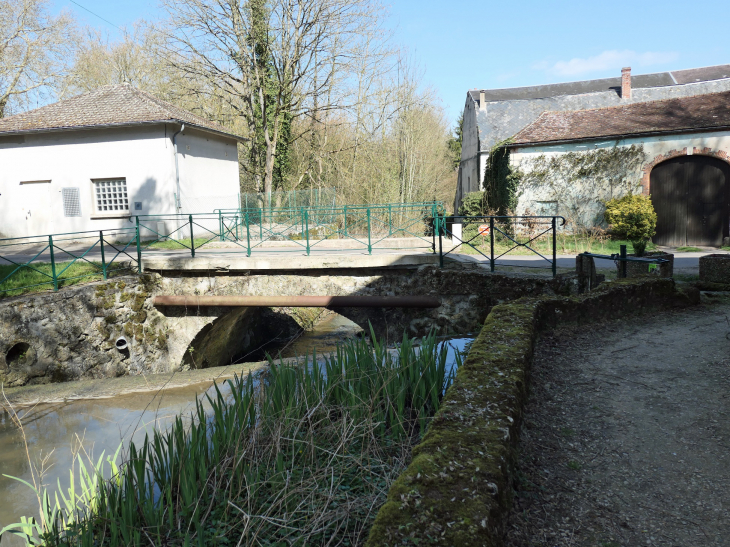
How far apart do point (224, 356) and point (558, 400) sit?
9.92 m

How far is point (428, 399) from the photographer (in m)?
4.34

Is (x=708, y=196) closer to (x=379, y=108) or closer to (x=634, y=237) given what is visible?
(x=634, y=237)

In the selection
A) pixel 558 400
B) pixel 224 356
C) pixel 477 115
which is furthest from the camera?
pixel 477 115

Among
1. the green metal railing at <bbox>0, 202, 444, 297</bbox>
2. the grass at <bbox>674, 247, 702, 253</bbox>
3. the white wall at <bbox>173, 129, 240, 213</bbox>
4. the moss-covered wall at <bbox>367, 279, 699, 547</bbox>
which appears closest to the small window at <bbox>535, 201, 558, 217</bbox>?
the green metal railing at <bbox>0, 202, 444, 297</bbox>

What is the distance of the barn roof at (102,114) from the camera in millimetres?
16109

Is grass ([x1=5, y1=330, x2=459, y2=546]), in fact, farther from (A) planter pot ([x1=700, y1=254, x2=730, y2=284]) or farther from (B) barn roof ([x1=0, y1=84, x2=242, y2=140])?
(B) barn roof ([x1=0, y1=84, x2=242, y2=140])

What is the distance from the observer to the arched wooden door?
16516 mm

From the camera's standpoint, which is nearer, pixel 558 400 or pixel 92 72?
pixel 558 400

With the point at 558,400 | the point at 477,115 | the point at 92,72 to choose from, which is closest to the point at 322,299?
the point at 558,400

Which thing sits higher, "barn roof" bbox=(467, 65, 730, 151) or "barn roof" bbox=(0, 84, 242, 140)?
"barn roof" bbox=(467, 65, 730, 151)

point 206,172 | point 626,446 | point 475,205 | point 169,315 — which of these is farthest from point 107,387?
point 475,205

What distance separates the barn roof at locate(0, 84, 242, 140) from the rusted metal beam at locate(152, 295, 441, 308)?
757 centimetres

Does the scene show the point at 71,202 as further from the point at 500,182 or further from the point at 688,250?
the point at 688,250

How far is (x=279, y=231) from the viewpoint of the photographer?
17.4 meters
